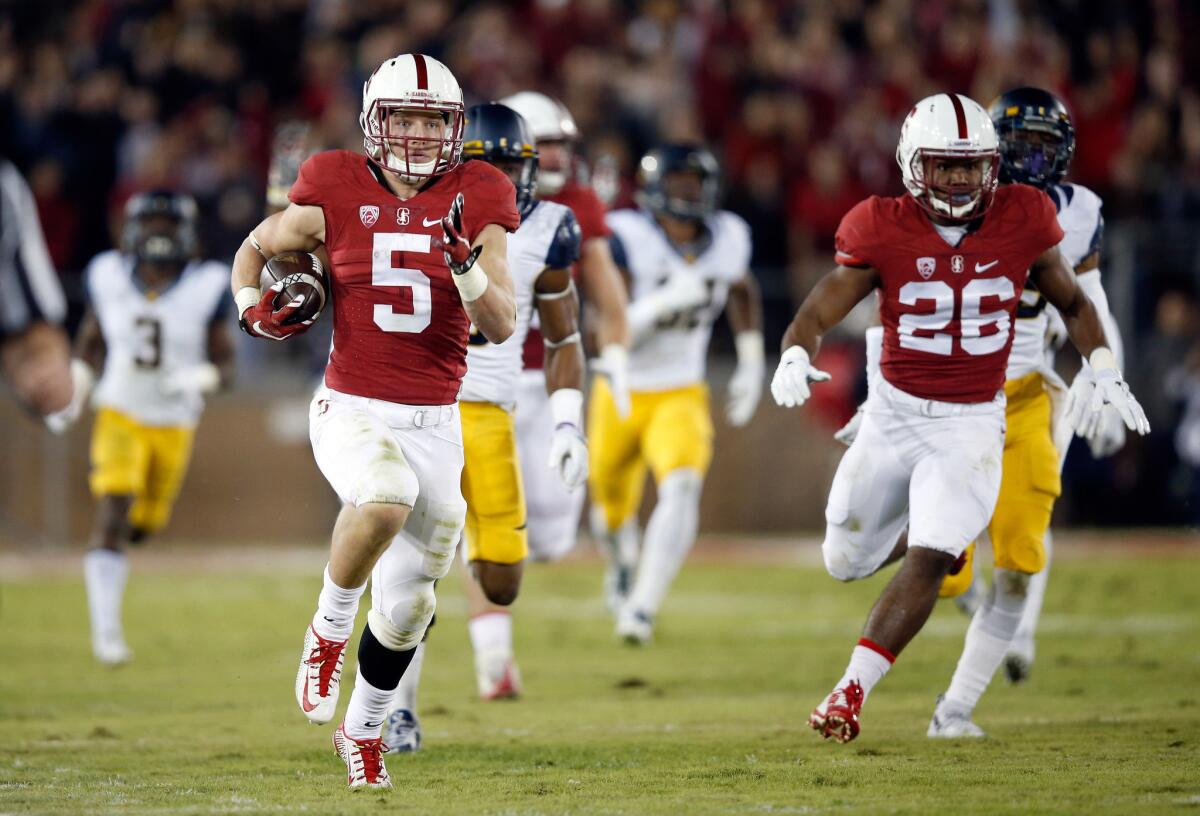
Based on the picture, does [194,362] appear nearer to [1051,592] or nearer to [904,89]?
[1051,592]

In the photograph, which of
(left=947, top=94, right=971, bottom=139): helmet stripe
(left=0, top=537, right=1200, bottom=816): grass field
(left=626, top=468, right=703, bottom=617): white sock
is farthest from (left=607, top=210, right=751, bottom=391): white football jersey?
(left=947, top=94, right=971, bottom=139): helmet stripe

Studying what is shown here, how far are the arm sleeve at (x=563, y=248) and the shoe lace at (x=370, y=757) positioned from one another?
1.84 meters

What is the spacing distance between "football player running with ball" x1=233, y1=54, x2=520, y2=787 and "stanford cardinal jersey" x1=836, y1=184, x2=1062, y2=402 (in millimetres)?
1199

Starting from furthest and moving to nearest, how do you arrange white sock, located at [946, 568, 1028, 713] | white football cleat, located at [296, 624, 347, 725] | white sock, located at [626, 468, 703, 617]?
white sock, located at [626, 468, 703, 617] < white sock, located at [946, 568, 1028, 713] < white football cleat, located at [296, 624, 347, 725]

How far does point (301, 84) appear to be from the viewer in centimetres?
1469

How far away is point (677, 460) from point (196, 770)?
387cm

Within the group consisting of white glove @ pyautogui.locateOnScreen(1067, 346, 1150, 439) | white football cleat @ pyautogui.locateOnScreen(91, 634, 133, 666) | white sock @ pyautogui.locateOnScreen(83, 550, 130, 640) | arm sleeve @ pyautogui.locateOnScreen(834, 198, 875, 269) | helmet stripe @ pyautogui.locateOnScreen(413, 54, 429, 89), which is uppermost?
helmet stripe @ pyautogui.locateOnScreen(413, 54, 429, 89)

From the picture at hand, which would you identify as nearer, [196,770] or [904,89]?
[196,770]

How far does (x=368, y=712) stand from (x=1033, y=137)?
121 inches

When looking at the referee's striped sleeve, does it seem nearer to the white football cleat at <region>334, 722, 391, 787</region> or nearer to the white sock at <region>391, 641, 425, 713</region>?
the white sock at <region>391, 641, 425, 713</region>

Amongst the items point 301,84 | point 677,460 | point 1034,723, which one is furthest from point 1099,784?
point 301,84

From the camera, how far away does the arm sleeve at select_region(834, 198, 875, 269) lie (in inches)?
215

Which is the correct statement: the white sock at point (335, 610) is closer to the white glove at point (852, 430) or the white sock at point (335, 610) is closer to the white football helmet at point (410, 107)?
the white football helmet at point (410, 107)

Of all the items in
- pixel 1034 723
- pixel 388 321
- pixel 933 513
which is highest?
pixel 388 321
